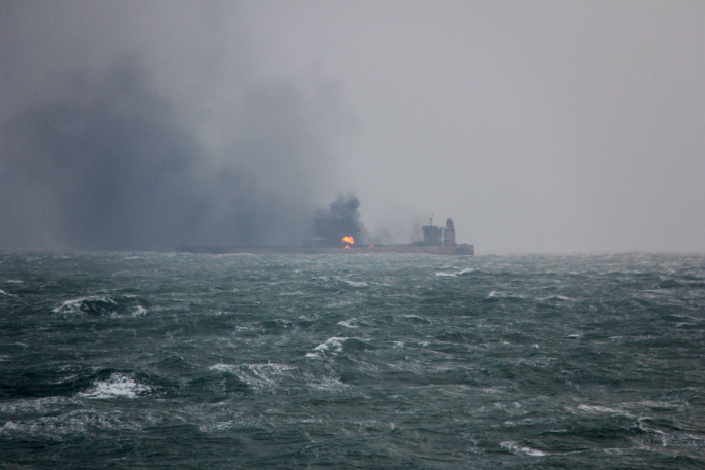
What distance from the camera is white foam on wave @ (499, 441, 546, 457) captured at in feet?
54.7

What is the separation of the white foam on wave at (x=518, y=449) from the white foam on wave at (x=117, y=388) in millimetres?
15090

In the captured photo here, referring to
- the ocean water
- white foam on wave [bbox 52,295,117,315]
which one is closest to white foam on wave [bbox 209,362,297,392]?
the ocean water

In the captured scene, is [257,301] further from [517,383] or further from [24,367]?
[517,383]

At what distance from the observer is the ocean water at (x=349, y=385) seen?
16703 millimetres

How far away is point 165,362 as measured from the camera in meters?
27.0

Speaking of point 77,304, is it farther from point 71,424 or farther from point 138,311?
point 71,424

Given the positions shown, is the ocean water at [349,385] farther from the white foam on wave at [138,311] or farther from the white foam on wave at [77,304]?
the white foam on wave at [77,304]

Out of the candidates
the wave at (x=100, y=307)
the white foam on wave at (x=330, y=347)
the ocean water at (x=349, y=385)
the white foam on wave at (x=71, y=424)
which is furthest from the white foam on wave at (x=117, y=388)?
the wave at (x=100, y=307)

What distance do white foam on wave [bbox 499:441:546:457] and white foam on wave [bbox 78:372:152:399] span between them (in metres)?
15.1

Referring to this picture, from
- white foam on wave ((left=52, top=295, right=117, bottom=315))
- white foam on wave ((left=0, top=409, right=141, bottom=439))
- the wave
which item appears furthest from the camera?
white foam on wave ((left=52, top=295, right=117, bottom=315))

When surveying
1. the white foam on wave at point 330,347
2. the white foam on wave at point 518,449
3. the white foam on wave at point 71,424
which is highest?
the white foam on wave at point 330,347

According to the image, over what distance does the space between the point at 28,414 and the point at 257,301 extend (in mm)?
30406

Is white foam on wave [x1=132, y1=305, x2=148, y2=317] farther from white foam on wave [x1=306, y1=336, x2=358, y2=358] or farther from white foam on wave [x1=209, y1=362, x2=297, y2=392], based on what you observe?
white foam on wave [x1=209, y1=362, x2=297, y2=392]

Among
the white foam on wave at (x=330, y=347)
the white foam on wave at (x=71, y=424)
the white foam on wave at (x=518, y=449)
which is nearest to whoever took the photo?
the white foam on wave at (x=518, y=449)
